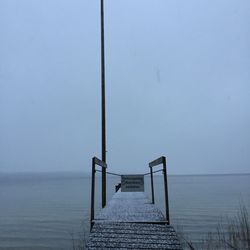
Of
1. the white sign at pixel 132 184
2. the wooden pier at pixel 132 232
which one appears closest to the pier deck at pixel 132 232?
the wooden pier at pixel 132 232

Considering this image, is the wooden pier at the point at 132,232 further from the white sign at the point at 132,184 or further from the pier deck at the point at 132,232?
the white sign at the point at 132,184

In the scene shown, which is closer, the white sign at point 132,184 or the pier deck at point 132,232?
the pier deck at point 132,232

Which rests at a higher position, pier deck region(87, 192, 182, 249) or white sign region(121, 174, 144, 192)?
white sign region(121, 174, 144, 192)

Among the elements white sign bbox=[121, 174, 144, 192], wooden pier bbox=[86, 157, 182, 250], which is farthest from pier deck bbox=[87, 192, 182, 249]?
white sign bbox=[121, 174, 144, 192]

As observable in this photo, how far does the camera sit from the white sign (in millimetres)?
12555

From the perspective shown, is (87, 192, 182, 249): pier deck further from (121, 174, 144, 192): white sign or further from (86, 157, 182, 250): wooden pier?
(121, 174, 144, 192): white sign

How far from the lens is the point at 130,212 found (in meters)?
6.79

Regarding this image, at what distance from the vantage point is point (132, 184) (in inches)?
499

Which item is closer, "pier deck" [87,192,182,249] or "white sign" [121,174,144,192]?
"pier deck" [87,192,182,249]

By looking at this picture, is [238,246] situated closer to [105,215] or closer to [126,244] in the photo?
[105,215]

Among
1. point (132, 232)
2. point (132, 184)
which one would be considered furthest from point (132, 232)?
point (132, 184)

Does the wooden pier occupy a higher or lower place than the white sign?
lower

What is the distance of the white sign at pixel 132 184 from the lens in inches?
494

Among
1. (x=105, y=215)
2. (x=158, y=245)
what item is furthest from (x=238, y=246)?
(x=158, y=245)
